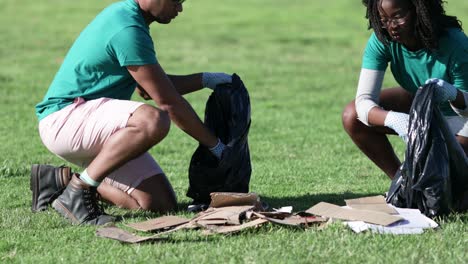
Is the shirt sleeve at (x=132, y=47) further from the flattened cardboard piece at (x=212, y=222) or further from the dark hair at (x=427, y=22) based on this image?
the dark hair at (x=427, y=22)

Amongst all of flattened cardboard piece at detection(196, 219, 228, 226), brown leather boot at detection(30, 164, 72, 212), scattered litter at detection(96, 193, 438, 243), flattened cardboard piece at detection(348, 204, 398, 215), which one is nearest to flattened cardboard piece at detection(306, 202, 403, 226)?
scattered litter at detection(96, 193, 438, 243)

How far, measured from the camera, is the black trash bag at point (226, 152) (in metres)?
6.68

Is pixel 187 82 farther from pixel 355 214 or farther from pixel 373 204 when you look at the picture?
pixel 355 214

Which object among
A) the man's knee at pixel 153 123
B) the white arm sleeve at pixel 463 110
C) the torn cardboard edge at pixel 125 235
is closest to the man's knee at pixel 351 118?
the white arm sleeve at pixel 463 110

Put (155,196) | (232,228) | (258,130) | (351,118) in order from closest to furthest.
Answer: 1. (232,228)
2. (155,196)
3. (351,118)
4. (258,130)

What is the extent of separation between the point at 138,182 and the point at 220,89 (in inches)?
31.0

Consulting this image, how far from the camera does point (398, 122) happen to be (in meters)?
6.42

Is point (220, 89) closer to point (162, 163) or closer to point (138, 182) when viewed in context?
point (138, 182)

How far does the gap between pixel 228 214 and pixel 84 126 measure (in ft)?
3.66

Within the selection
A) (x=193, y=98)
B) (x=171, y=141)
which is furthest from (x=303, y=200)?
(x=193, y=98)

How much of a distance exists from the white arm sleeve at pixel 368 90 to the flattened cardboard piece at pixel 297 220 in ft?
3.50

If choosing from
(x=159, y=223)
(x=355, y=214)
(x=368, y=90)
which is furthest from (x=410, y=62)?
(x=159, y=223)

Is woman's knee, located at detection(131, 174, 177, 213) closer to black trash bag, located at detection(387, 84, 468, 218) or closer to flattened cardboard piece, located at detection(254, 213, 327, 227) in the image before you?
flattened cardboard piece, located at detection(254, 213, 327, 227)

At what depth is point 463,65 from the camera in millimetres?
6453
